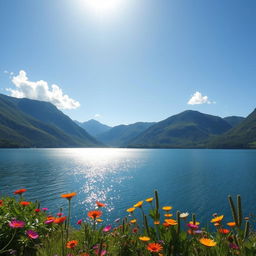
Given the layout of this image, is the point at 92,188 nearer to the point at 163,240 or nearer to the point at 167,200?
the point at 167,200

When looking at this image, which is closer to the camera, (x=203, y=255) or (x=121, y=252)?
(x=203, y=255)

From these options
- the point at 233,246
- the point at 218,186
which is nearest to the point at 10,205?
the point at 233,246

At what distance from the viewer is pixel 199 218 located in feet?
97.4

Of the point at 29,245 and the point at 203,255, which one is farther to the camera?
the point at 29,245

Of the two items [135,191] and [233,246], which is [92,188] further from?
[233,246]

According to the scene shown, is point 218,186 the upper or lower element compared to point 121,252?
lower

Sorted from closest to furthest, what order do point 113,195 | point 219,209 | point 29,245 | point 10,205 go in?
point 29,245, point 10,205, point 219,209, point 113,195

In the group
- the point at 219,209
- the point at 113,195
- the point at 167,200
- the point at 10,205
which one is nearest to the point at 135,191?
the point at 113,195

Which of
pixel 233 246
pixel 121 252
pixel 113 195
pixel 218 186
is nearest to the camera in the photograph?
pixel 233 246

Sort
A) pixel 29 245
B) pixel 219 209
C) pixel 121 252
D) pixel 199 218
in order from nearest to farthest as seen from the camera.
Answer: pixel 121 252
pixel 29 245
pixel 199 218
pixel 219 209

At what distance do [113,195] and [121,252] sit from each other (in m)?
43.7

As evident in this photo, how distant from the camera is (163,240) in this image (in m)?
3.91

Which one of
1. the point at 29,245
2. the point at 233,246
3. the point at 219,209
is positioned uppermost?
the point at 233,246

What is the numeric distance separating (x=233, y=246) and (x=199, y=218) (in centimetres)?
2939
